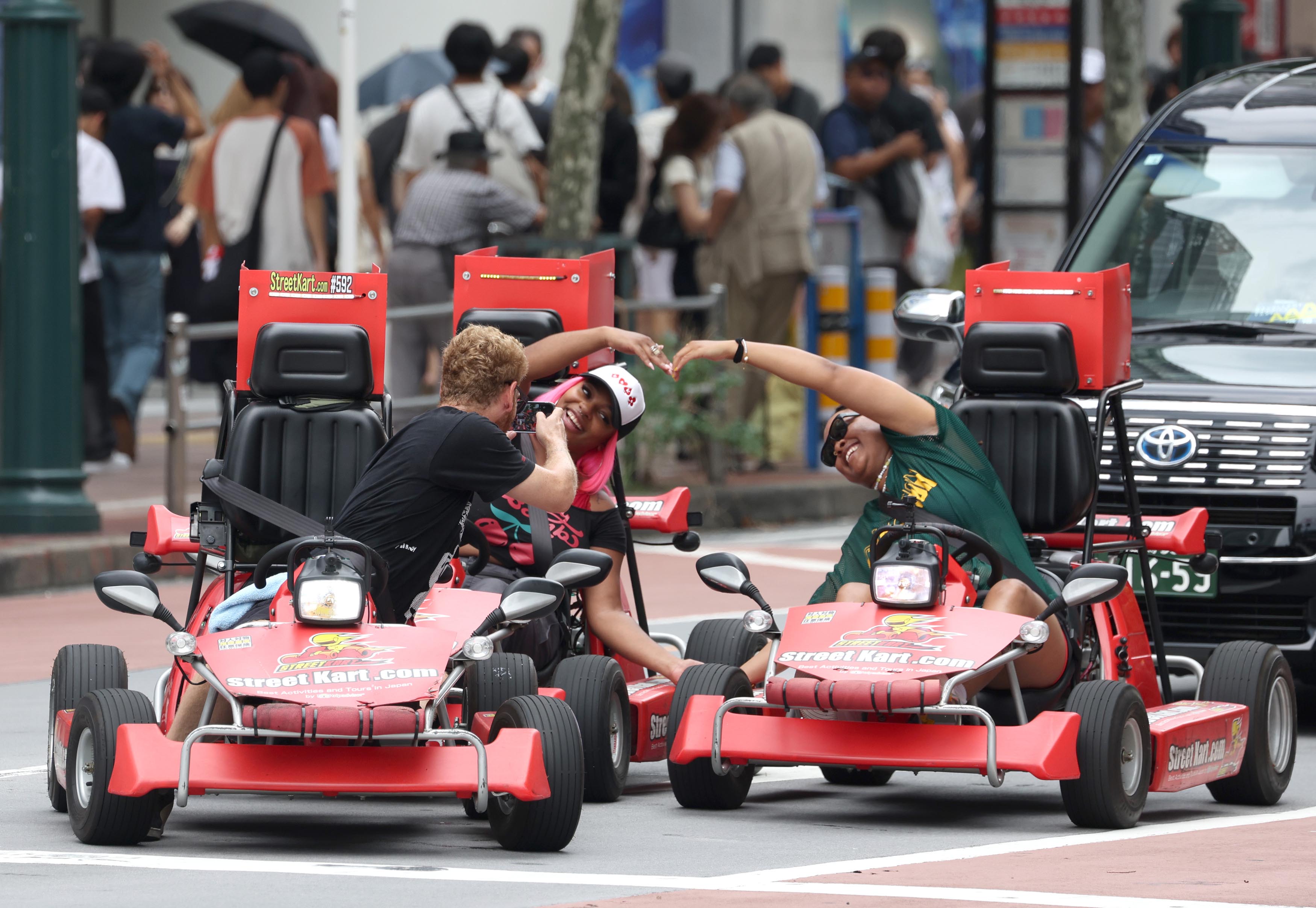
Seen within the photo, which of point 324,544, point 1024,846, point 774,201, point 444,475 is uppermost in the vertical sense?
point 774,201

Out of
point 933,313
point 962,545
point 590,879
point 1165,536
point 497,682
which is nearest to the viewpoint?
point 590,879

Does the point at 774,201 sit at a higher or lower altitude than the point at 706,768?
higher

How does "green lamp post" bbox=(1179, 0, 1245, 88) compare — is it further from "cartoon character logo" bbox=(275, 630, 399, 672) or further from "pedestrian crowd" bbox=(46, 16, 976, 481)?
"cartoon character logo" bbox=(275, 630, 399, 672)

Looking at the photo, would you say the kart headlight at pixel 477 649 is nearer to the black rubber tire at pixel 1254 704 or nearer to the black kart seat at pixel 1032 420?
the black kart seat at pixel 1032 420

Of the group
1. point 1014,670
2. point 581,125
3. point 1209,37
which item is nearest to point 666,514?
point 1014,670

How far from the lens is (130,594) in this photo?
24.9 ft

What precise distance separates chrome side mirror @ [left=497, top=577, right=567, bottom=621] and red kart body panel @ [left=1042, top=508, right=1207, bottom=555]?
1.99 meters

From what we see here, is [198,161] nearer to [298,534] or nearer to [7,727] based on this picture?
[7,727]

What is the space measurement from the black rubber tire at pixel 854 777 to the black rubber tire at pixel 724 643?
1.50 ft

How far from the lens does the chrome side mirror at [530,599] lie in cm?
745

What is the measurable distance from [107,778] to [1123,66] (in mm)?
15563

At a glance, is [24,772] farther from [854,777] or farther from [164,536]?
[854,777]

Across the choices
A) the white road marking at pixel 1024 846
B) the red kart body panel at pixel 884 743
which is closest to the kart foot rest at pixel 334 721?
the white road marking at pixel 1024 846

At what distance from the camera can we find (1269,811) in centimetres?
843
